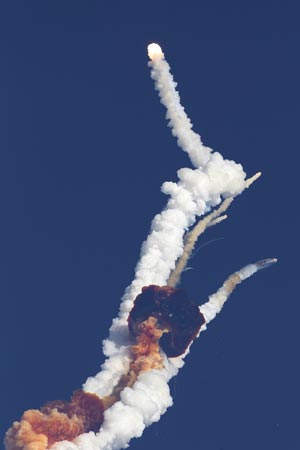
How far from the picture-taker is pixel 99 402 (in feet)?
283

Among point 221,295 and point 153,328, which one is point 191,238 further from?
point 153,328

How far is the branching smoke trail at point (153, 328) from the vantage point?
82812 mm

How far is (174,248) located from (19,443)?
27.3m

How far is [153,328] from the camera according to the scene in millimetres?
89938

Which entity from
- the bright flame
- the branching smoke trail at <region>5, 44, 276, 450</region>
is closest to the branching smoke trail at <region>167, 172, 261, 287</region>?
the branching smoke trail at <region>5, 44, 276, 450</region>

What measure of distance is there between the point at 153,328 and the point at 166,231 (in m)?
11.7

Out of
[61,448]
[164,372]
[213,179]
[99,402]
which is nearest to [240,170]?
[213,179]

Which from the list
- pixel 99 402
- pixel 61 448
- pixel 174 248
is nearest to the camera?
pixel 61 448

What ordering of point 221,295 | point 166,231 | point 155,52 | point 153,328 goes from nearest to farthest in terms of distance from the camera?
point 153,328 → point 166,231 → point 155,52 → point 221,295

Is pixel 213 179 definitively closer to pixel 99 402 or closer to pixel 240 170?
pixel 240 170

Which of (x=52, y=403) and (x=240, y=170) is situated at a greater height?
(x=240, y=170)

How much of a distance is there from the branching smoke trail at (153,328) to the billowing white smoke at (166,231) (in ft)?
0.36

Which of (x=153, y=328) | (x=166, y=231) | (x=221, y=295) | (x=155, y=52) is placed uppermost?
(x=155, y=52)

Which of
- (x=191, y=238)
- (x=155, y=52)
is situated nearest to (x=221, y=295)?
(x=191, y=238)
